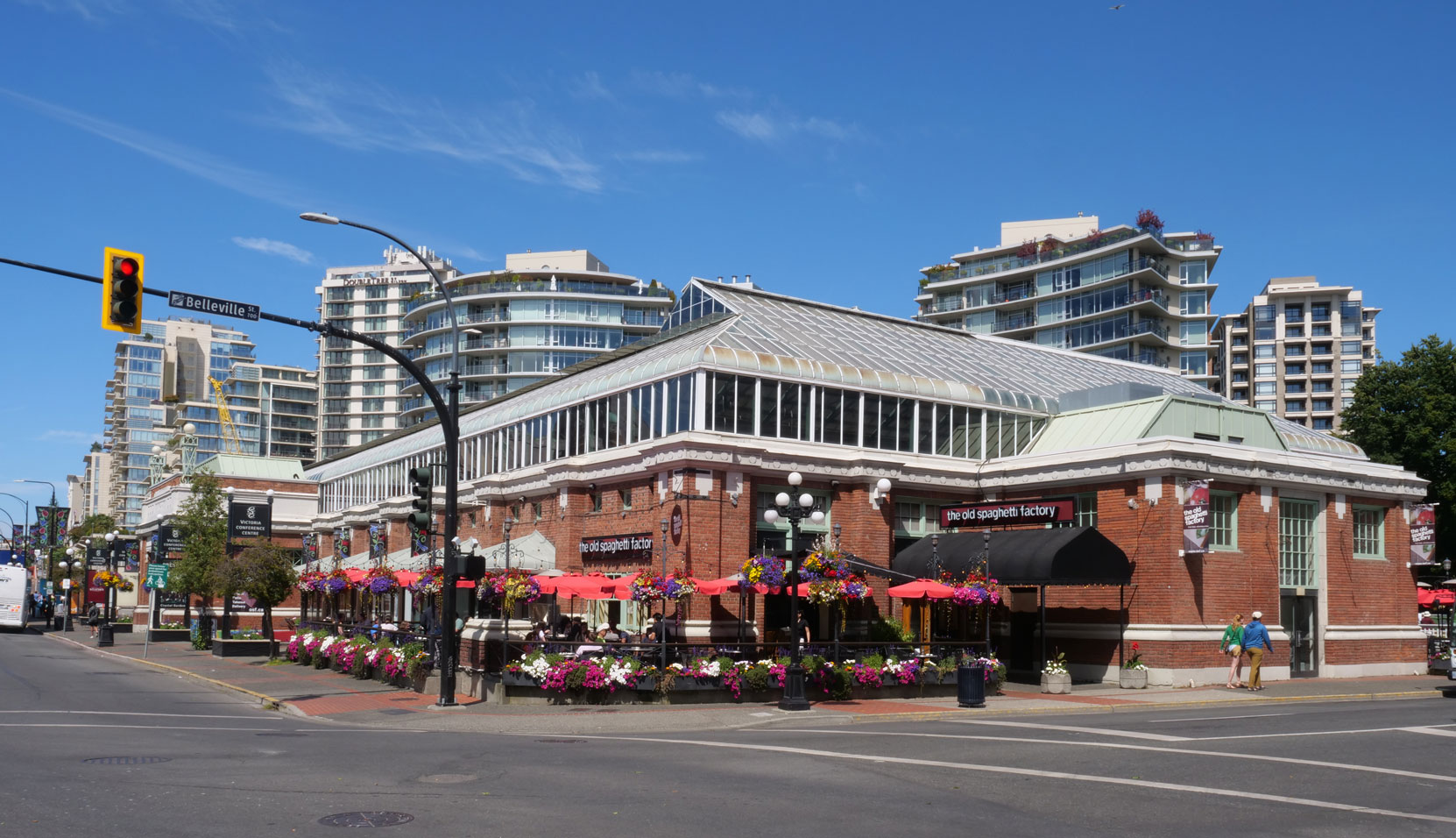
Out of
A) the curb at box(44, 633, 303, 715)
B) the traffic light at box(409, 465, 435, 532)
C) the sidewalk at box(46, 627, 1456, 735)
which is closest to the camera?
the sidewalk at box(46, 627, 1456, 735)

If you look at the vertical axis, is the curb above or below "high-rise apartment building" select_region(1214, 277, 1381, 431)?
below

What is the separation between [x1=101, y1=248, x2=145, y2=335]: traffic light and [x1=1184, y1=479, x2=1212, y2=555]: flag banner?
24.9 metres

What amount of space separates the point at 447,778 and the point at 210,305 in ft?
30.0

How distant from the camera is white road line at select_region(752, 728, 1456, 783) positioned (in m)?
15.5

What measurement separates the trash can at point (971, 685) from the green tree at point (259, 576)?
27.4m

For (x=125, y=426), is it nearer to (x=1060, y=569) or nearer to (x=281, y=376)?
(x=281, y=376)

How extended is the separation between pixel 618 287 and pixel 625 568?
9493cm

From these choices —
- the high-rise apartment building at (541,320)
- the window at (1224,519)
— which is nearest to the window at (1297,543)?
the window at (1224,519)

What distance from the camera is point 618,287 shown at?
128 m

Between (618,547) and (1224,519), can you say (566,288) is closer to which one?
(618,547)

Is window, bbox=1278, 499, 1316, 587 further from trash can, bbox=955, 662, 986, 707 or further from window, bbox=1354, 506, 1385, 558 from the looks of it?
trash can, bbox=955, 662, 986, 707

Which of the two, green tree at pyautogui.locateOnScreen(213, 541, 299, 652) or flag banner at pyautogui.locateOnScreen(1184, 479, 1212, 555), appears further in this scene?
green tree at pyautogui.locateOnScreen(213, 541, 299, 652)

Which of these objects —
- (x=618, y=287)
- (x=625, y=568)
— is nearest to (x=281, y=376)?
(x=618, y=287)

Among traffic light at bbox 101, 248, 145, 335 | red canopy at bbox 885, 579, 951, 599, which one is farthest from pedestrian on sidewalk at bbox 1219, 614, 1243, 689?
traffic light at bbox 101, 248, 145, 335
